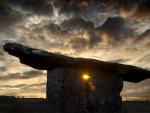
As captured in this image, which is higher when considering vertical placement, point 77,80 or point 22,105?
point 22,105

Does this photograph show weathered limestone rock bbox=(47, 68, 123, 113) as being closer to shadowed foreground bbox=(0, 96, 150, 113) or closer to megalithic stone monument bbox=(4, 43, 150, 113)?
megalithic stone monument bbox=(4, 43, 150, 113)

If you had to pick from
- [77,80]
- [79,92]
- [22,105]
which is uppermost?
[22,105]

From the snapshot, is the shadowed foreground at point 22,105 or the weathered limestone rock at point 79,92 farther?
the shadowed foreground at point 22,105

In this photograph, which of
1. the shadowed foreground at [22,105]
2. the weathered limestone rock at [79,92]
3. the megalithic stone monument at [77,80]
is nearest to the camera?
the megalithic stone monument at [77,80]

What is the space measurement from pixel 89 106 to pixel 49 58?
2.03 metres

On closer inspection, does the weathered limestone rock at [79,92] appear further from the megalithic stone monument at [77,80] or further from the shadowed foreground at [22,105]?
the shadowed foreground at [22,105]

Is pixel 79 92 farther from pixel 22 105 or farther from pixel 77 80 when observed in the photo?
pixel 22 105

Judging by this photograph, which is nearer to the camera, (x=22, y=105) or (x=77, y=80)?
(x=77, y=80)

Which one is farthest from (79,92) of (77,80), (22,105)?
(22,105)

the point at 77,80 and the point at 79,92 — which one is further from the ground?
the point at 77,80

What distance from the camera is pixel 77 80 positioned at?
995 centimetres

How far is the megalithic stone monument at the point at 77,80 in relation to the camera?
9570 millimetres

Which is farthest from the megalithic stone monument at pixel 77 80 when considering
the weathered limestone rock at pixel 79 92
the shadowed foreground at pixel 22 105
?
the shadowed foreground at pixel 22 105

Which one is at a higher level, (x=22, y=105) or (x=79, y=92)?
(x=22, y=105)
